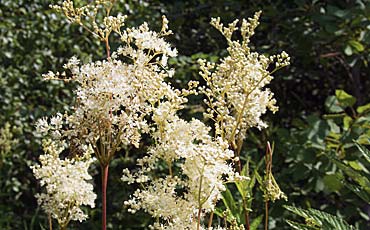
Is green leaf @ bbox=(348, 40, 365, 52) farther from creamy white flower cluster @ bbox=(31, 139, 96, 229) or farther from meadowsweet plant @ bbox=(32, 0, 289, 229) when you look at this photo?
creamy white flower cluster @ bbox=(31, 139, 96, 229)

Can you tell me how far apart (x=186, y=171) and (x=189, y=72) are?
1944 millimetres

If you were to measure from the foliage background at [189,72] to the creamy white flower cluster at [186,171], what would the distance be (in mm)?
1713

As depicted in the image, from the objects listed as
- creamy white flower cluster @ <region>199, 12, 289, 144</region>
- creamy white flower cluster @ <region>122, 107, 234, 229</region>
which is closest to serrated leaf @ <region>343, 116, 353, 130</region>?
creamy white flower cluster @ <region>199, 12, 289, 144</region>

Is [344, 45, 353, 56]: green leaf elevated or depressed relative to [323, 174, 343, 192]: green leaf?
elevated

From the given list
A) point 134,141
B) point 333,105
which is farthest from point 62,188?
point 333,105

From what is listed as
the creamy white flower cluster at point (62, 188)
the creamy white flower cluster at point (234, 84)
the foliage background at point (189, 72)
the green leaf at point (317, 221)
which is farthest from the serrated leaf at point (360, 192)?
the foliage background at point (189, 72)

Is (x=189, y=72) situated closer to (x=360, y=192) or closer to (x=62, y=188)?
(x=360, y=192)

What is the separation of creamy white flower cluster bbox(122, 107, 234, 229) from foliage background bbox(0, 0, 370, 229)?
5.62 feet

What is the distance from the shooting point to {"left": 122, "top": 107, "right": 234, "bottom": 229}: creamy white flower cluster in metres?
0.77

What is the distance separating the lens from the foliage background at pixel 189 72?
2697 mm

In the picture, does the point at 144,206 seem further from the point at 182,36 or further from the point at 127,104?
the point at 182,36

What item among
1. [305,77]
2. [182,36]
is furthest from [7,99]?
[305,77]

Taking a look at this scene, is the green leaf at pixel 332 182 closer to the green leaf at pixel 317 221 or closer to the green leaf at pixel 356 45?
the green leaf at pixel 356 45

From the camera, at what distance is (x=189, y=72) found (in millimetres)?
2715
